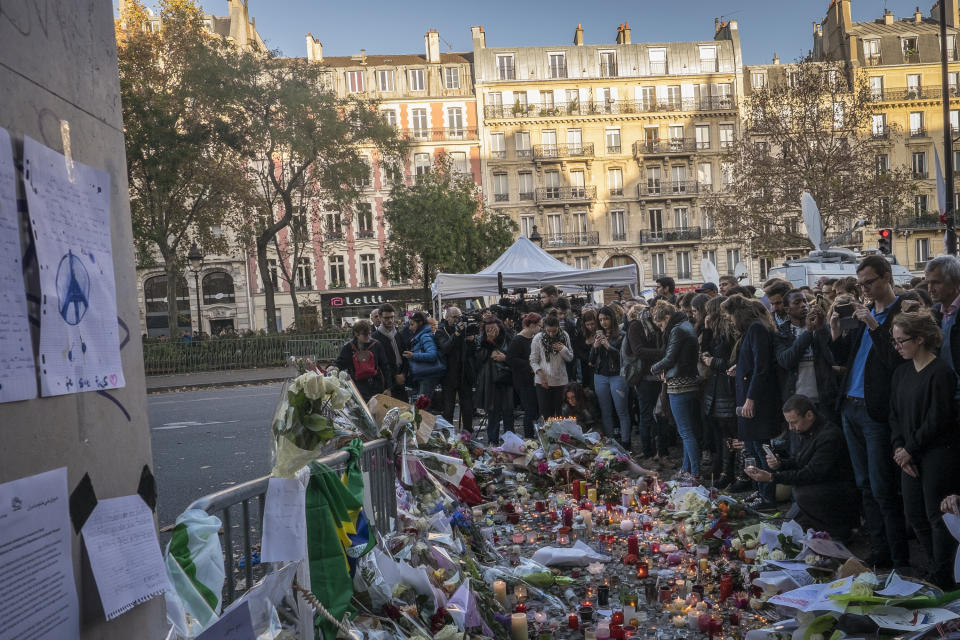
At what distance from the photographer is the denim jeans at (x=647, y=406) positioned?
29.6 ft

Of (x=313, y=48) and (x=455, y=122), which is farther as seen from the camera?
(x=313, y=48)

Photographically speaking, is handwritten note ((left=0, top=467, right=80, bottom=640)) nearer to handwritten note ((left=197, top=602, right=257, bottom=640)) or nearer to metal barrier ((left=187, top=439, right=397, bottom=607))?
handwritten note ((left=197, top=602, right=257, bottom=640))

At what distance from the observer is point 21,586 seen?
1331 mm

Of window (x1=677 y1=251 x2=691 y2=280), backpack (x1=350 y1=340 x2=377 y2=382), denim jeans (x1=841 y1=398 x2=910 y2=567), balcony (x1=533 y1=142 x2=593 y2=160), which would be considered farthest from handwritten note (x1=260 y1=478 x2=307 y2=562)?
window (x1=677 y1=251 x2=691 y2=280)

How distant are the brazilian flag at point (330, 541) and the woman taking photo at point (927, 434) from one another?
3.34 m

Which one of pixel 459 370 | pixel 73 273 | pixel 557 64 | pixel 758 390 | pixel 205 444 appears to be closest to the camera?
pixel 73 273

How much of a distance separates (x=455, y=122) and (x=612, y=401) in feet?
145

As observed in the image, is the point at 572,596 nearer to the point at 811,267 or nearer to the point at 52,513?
the point at 52,513

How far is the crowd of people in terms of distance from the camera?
440cm

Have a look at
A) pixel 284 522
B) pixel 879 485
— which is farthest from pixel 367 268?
pixel 284 522

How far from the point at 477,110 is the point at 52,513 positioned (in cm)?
5185

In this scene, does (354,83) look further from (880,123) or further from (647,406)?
(647,406)

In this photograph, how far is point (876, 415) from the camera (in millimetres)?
4922

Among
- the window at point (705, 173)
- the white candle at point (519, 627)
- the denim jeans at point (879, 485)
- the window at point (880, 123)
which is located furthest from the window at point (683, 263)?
the white candle at point (519, 627)
